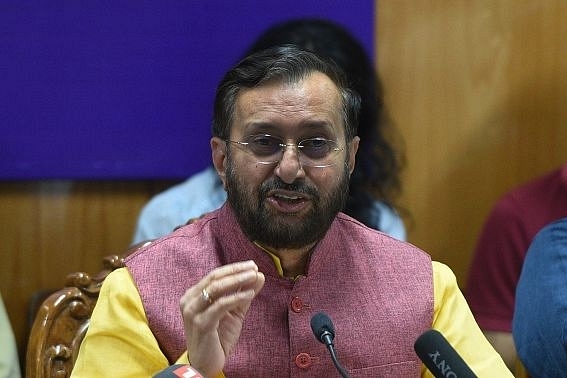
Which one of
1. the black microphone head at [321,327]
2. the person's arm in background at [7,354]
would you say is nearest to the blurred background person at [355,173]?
the person's arm in background at [7,354]

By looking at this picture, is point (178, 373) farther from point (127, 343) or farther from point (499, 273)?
point (499, 273)

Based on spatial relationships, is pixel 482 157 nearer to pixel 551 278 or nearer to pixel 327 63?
pixel 551 278

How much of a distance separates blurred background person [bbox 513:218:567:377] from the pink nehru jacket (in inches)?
10.2

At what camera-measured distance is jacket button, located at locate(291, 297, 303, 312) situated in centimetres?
199

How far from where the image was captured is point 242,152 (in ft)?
6.38

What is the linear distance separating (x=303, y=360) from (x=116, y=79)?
5.08 ft

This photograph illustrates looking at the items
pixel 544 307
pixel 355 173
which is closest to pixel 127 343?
pixel 544 307

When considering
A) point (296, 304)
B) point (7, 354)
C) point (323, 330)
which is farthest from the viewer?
point (7, 354)

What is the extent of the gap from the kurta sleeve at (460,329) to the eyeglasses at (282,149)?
1.18 ft

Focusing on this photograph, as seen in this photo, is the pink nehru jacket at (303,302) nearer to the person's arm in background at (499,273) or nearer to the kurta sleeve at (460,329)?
the kurta sleeve at (460,329)

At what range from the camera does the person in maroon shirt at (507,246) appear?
3123 mm

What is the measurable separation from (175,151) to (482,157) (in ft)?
3.35

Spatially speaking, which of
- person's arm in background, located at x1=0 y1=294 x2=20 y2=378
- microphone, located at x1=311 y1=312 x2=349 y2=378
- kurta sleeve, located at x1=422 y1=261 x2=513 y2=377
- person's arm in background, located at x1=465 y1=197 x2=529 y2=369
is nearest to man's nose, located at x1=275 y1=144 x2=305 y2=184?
microphone, located at x1=311 y1=312 x2=349 y2=378

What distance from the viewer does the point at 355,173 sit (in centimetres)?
340
